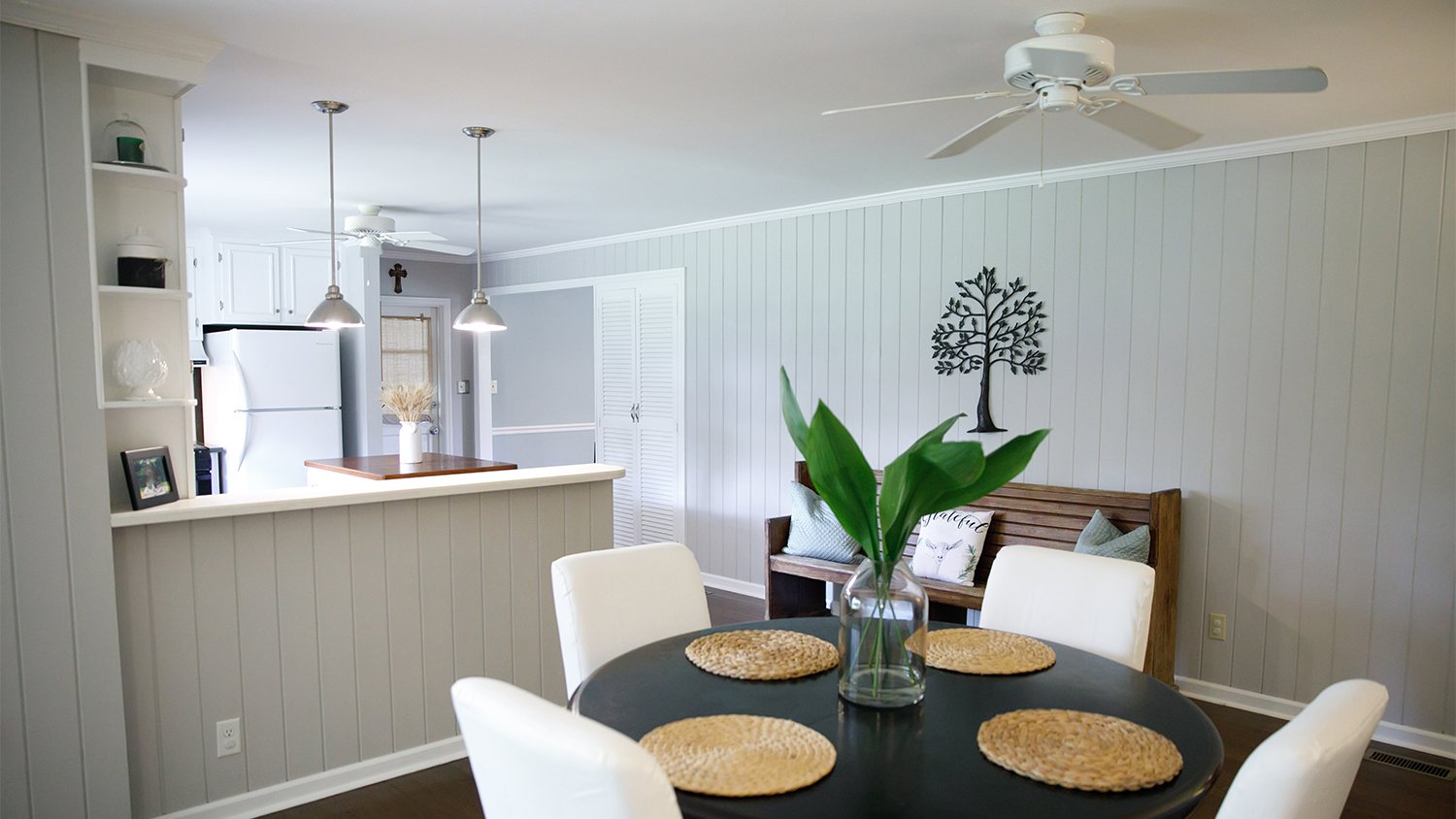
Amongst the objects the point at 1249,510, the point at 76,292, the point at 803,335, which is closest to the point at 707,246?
the point at 803,335

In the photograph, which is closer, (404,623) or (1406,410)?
(404,623)

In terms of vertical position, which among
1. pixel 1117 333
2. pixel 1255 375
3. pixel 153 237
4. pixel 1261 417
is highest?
pixel 153 237

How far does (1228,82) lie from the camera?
2078 mm

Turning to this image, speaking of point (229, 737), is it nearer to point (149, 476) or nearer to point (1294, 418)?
point (149, 476)

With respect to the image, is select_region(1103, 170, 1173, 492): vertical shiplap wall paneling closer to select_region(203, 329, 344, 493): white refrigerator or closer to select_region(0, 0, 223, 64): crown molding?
select_region(0, 0, 223, 64): crown molding

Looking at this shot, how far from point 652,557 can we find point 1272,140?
9.33 ft

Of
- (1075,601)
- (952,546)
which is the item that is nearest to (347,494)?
(1075,601)

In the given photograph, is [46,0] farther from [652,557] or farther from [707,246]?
[707,246]

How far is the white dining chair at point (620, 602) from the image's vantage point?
217cm

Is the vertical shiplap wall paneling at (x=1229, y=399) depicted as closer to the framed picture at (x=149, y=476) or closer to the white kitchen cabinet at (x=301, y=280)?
the framed picture at (x=149, y=476)

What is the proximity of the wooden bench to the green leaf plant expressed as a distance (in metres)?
2.24

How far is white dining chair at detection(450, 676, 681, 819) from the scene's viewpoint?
42.6 inches

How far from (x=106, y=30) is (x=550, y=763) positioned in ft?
7.54

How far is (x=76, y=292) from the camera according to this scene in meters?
2.33
